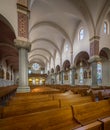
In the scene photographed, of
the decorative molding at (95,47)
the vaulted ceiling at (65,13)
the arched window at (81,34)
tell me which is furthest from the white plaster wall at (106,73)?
the vaulted ceiling at (65,13)

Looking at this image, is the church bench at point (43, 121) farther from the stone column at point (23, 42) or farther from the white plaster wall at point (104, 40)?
the white plaster wall at point (104, 40)

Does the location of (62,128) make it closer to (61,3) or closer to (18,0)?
(18,0)

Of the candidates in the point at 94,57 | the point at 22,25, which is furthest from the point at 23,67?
the point at 94,57

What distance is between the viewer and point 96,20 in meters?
12.8

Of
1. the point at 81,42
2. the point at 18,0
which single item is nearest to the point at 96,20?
the point at 81,42

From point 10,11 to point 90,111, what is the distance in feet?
24.4

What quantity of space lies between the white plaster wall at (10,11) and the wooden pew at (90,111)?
20.9 ft

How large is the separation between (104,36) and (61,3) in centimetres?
635

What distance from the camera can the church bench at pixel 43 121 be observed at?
197cm

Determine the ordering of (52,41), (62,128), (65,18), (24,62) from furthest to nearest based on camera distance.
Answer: (52,41) < (65,18) < (24,62) < (62,128)

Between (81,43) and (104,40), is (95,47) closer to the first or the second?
(104,40)

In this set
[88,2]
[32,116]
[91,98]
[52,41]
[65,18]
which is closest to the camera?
[32,116]

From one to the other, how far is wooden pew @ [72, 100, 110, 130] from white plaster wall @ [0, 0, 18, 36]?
20.9 ft

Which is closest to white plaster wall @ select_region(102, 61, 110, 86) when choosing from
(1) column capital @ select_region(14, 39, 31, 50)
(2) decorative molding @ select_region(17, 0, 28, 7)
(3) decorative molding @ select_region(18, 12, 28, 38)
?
(1) column capital @ select_region(14, 39, 31, 50)
